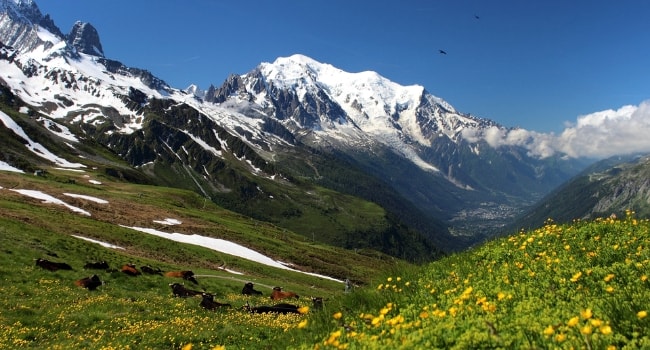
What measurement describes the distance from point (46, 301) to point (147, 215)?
66.7 metres

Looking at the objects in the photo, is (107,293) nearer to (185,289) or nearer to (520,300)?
(185,289)

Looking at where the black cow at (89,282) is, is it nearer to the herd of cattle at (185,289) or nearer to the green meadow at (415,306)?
the herd of cattle at (185,289)

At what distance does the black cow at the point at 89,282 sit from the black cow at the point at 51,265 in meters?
4.19

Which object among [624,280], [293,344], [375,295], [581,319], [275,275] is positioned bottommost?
[275,275]

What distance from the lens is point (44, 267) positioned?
101ft

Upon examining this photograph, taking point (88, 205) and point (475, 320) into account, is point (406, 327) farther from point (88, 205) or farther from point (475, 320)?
point (88, 205)

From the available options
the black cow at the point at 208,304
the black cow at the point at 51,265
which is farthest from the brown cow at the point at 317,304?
the black cow at the point at 51,265

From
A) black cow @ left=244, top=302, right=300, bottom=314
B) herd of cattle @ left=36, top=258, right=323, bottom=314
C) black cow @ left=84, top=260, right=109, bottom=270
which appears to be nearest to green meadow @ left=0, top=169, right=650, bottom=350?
herd of cattle @ left=36, top=258, right=323, bottom=314

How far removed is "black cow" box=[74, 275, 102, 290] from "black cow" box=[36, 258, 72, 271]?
4193 mm

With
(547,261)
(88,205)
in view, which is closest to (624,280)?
(547,261)

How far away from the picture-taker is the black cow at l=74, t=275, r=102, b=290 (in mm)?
27828

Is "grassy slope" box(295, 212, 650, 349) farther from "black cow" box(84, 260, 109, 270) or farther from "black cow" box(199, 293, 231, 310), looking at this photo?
"black cow" box(84, 260, 109, 270)

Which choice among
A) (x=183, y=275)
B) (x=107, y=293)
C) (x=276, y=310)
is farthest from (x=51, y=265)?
(x=276, y=310)

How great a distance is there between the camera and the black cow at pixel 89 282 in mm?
27828
